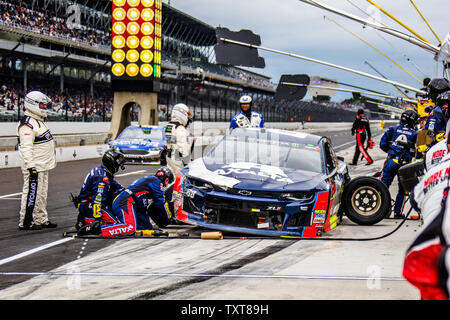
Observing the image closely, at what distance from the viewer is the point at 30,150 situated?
23.9 ft

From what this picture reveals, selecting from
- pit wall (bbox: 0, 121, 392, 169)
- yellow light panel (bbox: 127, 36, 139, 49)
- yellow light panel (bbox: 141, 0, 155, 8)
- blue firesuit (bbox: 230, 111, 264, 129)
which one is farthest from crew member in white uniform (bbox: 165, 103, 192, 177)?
yellow light panel (bbox: 141, 0, 155, 8)

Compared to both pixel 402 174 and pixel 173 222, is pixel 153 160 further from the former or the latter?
pixel 402 174

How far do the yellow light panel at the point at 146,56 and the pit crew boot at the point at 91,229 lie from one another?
1839 cm

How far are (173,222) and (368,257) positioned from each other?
283 centimetres

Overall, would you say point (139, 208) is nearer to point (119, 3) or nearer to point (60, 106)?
point (119, 3)

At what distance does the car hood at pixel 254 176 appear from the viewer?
21.1ft

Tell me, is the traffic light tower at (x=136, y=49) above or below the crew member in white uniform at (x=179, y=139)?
above

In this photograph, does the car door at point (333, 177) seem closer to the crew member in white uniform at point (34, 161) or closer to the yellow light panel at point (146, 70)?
the crew member in white uniform at point (34, 161)

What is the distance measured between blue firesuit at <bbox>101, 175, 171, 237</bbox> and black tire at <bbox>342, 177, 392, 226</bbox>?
7.94 ft

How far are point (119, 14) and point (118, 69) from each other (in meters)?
2.38

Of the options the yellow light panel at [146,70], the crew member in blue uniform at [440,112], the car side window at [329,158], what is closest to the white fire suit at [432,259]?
the car side window at [329,158]

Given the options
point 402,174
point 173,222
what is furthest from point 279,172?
point 402,174

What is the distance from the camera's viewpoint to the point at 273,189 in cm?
632

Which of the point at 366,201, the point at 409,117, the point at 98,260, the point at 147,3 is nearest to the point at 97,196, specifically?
the point at 98,260
